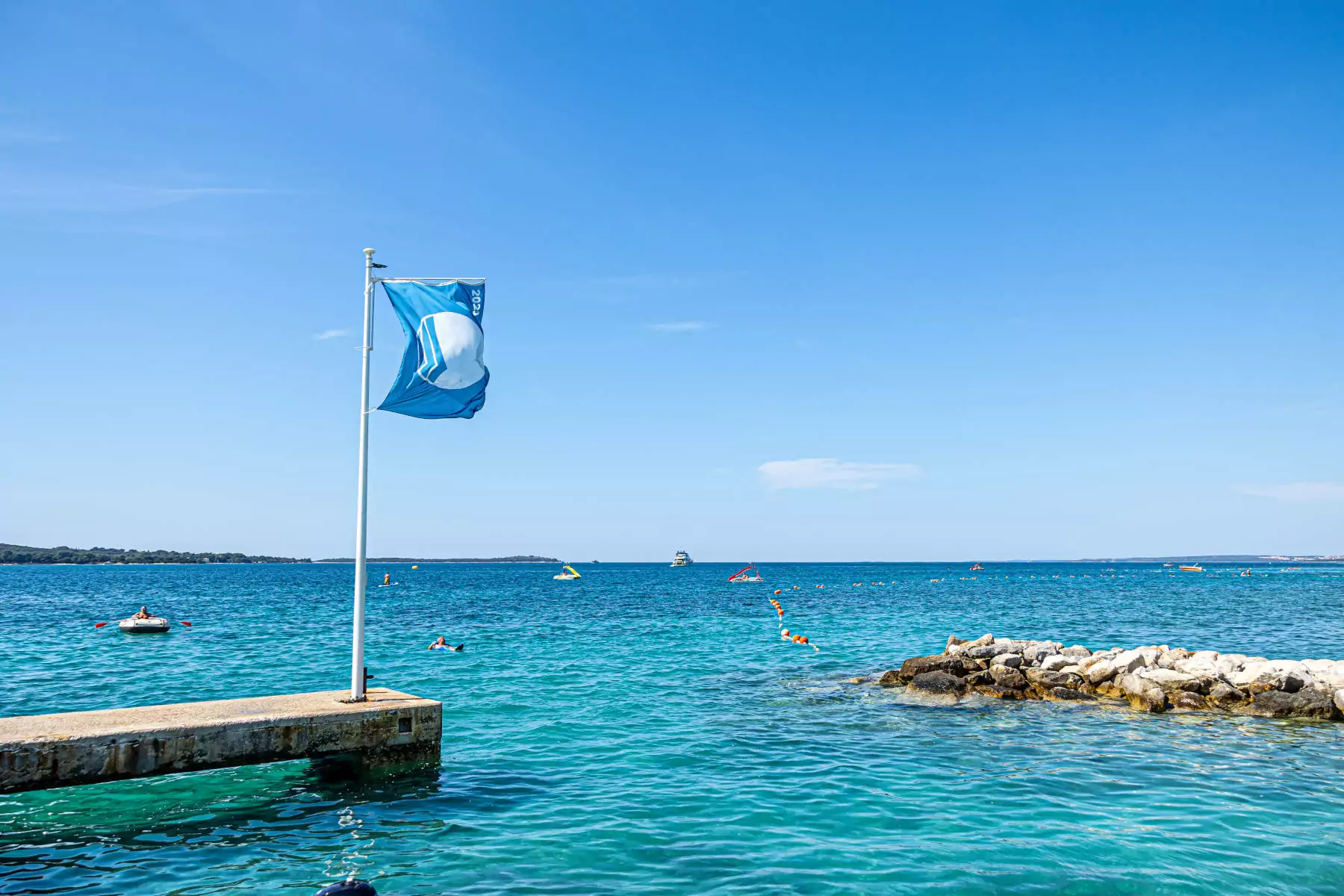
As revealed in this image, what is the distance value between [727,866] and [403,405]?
8.84 m

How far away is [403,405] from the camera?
14570 millimetres

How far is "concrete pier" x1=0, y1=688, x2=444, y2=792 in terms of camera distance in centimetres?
1155

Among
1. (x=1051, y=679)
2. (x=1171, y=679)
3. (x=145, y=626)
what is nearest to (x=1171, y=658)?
(x=1171, y=679)

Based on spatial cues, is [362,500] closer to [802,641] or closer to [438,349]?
[438,349]

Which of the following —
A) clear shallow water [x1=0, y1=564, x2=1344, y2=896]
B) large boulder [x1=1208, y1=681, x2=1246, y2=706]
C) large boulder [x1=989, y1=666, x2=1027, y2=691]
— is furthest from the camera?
large boulder [x1=989, y1=666, x2=1027, y2=691]

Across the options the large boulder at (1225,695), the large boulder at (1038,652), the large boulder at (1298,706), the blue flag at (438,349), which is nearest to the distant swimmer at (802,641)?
the large boulder at (1038,652)

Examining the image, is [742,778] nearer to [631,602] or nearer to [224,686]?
[224,686]

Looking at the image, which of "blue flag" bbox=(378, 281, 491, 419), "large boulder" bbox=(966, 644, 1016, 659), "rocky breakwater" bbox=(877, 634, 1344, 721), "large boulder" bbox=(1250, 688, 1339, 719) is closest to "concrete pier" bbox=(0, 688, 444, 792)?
"blue flag" bbox=(378, 281, 491, 419)

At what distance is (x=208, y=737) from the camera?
493 inches

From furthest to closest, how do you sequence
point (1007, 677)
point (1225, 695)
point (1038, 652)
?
point (1038, 652)
point (1007, 677)
point (1225, 695)

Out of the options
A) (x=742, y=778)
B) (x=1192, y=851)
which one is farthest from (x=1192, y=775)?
(x=742, y=778)

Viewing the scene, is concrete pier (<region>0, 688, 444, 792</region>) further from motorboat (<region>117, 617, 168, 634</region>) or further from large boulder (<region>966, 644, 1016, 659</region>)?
motorboat (<region>117, 617, 168, 634</region>)

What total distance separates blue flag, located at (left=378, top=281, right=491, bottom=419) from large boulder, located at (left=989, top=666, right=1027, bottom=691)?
16635mm

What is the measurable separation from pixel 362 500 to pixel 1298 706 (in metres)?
21.3
